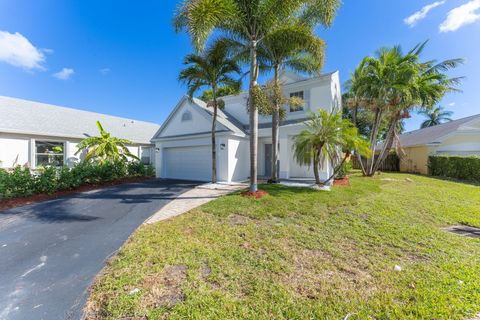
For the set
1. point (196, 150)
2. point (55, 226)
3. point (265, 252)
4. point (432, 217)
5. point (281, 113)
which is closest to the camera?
point (265, 252)

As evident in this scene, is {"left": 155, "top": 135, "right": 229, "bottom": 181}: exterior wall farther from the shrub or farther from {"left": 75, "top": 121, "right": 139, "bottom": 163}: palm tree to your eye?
the shrub

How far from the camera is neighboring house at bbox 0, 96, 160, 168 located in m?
12.0

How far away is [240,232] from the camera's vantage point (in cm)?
500

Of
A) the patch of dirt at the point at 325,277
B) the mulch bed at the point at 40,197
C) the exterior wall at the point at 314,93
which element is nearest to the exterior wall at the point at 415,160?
the exterior wall at the point at 314,93

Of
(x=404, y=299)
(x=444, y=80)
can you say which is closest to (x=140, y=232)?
(x=404, y=299)

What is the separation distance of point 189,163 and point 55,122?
10720mm

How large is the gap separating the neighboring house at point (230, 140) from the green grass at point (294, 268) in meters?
6.20

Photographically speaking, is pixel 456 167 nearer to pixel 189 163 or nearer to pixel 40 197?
pixel 189 163

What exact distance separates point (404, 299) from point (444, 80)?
18954 mm

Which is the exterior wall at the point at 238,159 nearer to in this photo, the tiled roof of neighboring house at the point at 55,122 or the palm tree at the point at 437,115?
the tiled roof of neighboring house at the point at 55,122

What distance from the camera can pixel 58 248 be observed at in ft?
14.3

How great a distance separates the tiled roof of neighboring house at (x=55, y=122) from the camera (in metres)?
12.6

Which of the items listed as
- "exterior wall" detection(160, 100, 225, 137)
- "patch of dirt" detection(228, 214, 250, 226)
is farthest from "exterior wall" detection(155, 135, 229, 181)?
"patch of dirt" detection(228, 214, 250, 226)

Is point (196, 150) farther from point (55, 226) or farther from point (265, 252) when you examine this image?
point (265, 252)
